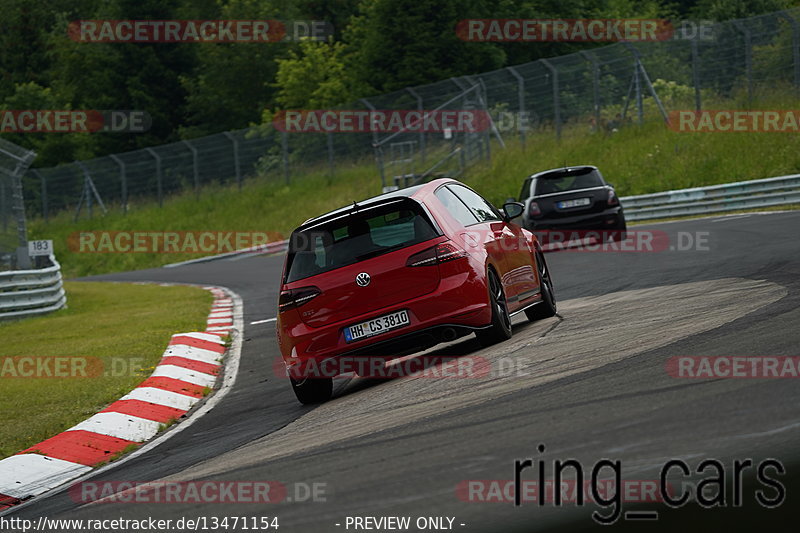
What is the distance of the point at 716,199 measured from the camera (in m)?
29.3

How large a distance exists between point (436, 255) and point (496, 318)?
79 cm

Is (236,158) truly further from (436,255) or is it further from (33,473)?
(33,473)

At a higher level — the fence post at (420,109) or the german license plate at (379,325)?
the fence post at (420,109)

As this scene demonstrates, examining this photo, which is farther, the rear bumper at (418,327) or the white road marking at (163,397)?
the white road marking at (163,397)

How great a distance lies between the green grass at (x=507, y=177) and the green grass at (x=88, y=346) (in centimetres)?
972

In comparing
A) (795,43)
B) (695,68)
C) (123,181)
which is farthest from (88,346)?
(123,181)

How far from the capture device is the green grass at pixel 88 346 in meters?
10.5

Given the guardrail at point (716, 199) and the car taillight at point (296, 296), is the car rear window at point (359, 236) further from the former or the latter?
the guardrail at point (716, 199)

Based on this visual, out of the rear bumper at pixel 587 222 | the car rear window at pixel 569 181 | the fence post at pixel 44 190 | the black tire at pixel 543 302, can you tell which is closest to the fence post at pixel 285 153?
the fence post at pixel 44 190

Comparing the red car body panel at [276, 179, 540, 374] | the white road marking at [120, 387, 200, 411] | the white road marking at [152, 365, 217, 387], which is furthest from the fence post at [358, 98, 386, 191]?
the red car body panel at [276, 179, 540, 374]

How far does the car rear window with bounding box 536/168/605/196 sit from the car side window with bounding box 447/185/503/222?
10.3 meters

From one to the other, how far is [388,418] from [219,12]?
74.6 meters

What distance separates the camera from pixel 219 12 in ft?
259

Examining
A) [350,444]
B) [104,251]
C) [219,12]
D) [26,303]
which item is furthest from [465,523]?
[219,12]
